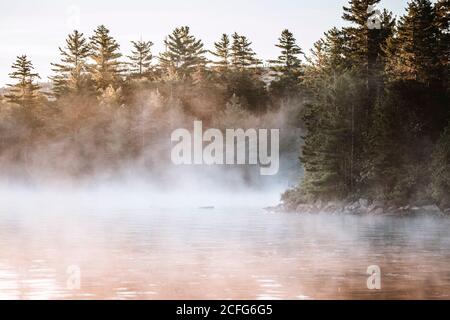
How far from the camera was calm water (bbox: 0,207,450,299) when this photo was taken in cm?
1769

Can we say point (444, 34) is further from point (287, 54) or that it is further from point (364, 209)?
point (287, 54)

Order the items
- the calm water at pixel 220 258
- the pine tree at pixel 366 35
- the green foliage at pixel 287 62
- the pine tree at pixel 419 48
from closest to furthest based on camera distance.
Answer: the calm water at pixel 220 258
the pine tree at pixel 419 48
the pine tree at pixel 366 35
the green foliage at pixel 287 62

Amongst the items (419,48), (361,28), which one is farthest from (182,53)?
(419,48)

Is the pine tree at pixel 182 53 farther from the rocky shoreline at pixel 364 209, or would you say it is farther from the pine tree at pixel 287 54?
the rocky shoreline at pixel 364 209

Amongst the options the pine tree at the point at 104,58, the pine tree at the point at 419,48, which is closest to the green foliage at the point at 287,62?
the pine tree at the point at 104,58

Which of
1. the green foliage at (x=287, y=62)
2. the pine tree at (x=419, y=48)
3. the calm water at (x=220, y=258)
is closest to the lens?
the calm water at (x=220, y=258)

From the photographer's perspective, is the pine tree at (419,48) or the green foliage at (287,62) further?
the green foliage at (287,62)

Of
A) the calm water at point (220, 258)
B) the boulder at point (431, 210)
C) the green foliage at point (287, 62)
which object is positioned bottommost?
the calm water at point (220, 258)

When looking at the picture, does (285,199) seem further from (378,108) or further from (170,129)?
(170,129)

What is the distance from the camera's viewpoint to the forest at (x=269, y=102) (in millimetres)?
53469

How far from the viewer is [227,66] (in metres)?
104

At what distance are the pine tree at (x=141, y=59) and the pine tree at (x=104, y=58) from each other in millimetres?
4554

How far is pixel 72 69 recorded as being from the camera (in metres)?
99.8

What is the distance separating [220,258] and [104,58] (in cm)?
8121
